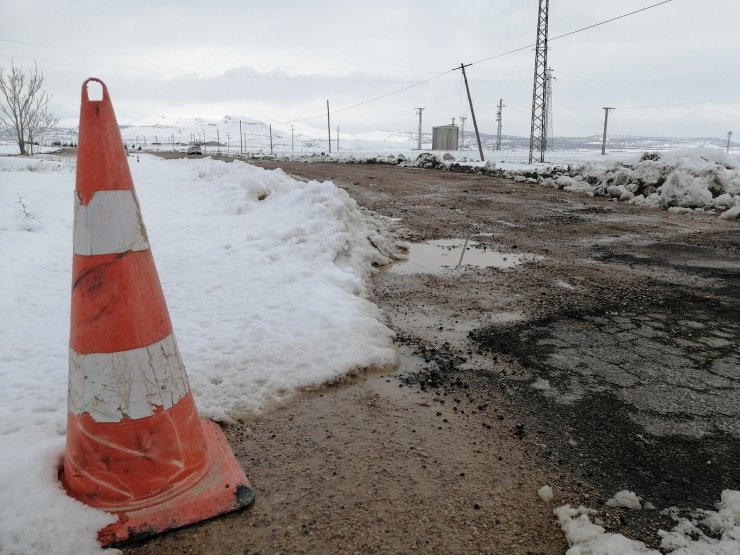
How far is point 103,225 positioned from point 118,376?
1.94ft

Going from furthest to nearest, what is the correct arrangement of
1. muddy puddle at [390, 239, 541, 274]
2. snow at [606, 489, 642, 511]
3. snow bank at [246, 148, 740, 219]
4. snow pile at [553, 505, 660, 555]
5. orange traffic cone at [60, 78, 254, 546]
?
snow bank at [246, 148, 740, 219] < muddy puddle at [390, 239, 541, 274] < snow at [606, 489, 642, 511] < orange traffic cone at [60, 78, 254, 546] < snow pile at [553, 505, 660, 555]

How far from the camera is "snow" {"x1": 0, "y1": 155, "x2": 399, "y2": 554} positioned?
193cm

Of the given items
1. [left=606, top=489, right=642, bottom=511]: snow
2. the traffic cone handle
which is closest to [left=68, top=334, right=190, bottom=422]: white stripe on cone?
the traffic cone handle

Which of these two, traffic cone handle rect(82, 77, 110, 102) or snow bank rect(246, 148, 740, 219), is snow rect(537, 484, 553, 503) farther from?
snow bank rect(246, 148, 740, 219)

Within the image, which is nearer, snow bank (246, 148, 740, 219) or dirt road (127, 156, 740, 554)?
dirt road (127, 156, 740, 554)

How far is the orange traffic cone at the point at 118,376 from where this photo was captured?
189 cm

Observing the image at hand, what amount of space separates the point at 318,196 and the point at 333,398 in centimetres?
494

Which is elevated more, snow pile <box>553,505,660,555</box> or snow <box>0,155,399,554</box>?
snow <box>0,155,399,554</box>

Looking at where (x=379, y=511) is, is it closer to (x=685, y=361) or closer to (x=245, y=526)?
(x=245, y=526)

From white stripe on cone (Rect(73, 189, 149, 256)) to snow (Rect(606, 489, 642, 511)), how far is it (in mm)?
2220

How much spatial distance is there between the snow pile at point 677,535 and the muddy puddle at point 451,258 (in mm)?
3997

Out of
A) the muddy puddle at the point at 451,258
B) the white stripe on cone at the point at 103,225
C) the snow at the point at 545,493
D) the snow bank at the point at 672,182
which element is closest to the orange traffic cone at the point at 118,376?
the white stripe on cone at the point at 103,225

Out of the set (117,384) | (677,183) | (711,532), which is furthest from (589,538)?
(677,183)

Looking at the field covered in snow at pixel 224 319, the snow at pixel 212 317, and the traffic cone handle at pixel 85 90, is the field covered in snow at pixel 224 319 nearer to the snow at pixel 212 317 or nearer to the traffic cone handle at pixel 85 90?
the snow at pixel 212 317
